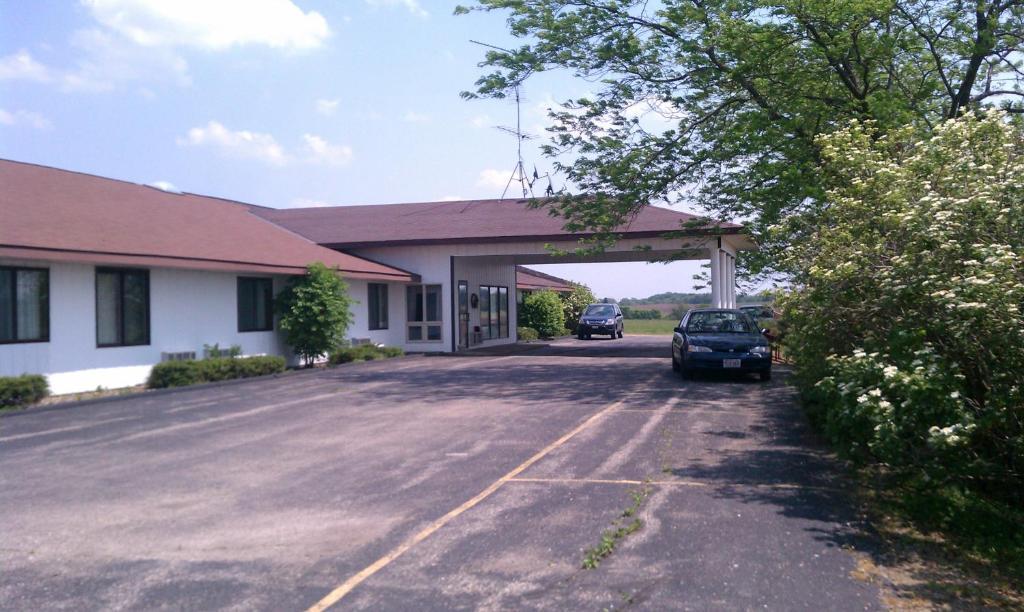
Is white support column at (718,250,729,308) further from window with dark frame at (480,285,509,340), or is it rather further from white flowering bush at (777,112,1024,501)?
white flowering bush at (777,112,1024,501)

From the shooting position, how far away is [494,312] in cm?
3344

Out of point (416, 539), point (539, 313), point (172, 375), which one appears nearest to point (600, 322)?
point (539, 313)

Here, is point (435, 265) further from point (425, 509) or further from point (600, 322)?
point (425, 509)

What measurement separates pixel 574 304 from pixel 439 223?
19.0 m

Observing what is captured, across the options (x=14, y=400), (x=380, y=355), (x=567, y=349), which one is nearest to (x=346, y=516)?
(x=14, y=400)

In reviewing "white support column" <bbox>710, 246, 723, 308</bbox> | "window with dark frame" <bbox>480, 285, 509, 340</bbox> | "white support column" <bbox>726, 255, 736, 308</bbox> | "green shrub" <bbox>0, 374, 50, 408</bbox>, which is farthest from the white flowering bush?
"window with dark frame" <bbox>480, 285, 509, 340</bbox>

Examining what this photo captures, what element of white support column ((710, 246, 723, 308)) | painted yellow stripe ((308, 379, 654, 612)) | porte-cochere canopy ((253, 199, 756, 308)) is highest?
porte-cochere canopy ((253, 199, 756, 308))

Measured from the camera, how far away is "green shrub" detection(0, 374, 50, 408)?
13898 mm

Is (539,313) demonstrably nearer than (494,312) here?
No

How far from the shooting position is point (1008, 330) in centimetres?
570

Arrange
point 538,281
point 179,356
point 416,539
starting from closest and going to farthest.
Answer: point 416,539, point 179,356, point 538,281

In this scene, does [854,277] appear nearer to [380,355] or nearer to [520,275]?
[380,355]

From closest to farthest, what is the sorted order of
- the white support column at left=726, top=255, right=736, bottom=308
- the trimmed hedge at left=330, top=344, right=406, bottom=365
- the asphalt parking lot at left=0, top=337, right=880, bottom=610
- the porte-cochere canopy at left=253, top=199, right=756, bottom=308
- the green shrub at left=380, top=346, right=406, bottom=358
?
the asphalt parking lot at left=0, top=337, right=880, bottom=610, the trimmed hedge at left=330, top=344, right=406, bottom=365, the green shrub at left=380, top=346, right=406, bottom=358, the porte-cochere canopy at left=253, top=199, right=756, bottom=308, the white support column at left=726, top=255, right=736, bottom=308

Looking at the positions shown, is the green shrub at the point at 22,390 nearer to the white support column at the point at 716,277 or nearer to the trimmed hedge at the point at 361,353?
the trimmed hedge at the point at 361,353
